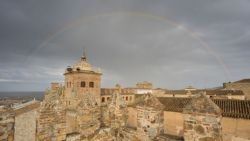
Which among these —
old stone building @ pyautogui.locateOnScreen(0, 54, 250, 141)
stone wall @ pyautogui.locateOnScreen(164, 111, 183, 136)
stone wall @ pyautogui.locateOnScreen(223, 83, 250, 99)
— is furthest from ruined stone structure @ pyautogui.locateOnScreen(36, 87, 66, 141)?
stone wall @ pyautogui.locateOnScreen(223, 83, 250, 99)

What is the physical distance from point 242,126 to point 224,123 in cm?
145

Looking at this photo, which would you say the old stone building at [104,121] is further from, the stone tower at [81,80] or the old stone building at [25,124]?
the stone tower at [81,80]

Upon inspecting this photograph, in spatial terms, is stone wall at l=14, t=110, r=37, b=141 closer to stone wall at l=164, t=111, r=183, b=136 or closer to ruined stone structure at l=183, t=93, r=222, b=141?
ruined stone structure at l=183, t=93, r=222, b=141

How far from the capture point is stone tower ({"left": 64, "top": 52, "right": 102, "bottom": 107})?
124 ft

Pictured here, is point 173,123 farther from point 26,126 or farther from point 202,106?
point 26,126

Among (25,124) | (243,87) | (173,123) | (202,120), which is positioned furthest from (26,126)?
(243,87)

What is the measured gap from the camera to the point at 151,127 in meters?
5.58

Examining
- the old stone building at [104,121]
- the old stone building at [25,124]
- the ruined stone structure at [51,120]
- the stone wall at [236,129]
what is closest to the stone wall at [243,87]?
the stone wall at [236,129]

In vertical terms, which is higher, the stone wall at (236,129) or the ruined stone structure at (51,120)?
the ruined stone structure at (51,120)

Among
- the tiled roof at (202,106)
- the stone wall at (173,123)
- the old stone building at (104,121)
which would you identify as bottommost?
the stone wall at (173,123)

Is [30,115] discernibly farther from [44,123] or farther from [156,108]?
[156,108]

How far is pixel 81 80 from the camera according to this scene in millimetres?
38312

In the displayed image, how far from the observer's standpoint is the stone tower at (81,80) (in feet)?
124

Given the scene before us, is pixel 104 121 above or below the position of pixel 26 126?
below
